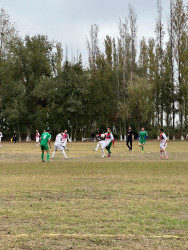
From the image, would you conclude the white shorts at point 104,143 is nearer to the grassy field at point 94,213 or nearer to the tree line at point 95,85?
the grassy field at point 94,213

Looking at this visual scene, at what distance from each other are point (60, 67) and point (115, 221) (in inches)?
2683

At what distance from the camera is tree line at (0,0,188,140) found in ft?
218

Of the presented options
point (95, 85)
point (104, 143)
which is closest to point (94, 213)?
point (104, 143)

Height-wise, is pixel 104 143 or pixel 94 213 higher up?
pixel 104 143

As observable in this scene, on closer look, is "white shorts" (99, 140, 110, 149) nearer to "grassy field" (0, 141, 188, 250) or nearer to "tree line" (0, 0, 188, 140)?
"grassy field" (0, 141, 188, 250)

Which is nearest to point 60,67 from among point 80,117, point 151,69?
point 80,117

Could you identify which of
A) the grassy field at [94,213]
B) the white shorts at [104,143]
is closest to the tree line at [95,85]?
the white shorts at [104,143]

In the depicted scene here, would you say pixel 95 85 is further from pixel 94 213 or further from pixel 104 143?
pixel 94 213

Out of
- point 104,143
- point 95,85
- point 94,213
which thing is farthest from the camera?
point 95,85

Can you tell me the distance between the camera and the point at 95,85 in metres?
70.8

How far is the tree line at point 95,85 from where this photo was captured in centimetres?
6631

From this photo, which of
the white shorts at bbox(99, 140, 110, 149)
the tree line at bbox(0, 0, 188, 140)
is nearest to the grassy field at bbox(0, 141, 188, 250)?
the white shorts at bbox(99, 140, 110, 149)

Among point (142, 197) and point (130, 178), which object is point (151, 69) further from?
point (142, 197)

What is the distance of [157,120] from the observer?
70.0 metres
